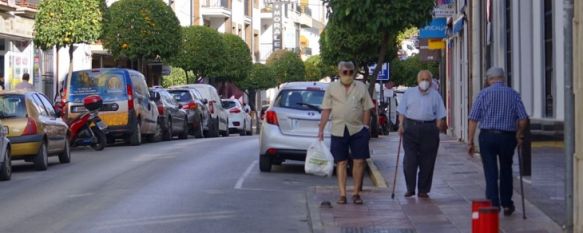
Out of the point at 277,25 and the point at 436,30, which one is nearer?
the point at 436,30

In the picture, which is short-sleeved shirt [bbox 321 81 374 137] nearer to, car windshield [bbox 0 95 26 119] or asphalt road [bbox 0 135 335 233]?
asphalt road [bbox 0 135 335 233]

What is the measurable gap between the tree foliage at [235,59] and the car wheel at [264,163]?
38957 mm

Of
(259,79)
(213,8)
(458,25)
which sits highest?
(213,8)

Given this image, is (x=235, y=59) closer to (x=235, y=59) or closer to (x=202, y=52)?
(x=235, y=59)

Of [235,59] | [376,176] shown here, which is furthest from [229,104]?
[376,176]

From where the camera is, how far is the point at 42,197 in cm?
1493

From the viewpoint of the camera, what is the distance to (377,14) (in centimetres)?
1861

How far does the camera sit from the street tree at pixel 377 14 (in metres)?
18.4

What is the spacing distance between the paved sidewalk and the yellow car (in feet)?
19.7

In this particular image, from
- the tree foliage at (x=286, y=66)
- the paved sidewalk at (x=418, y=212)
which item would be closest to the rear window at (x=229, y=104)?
the tree foliage at (x=286, y=66)

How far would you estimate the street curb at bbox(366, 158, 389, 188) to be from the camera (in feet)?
52.5

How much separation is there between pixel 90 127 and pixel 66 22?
645cm

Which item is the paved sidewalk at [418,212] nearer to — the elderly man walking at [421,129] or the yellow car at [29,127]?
the elderly man walking at [421,129]

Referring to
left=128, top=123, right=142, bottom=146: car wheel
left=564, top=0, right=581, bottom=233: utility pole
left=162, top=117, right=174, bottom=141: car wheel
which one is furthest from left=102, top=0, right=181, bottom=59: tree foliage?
left=564, top=0, right=581, bottom=233: utility pole
